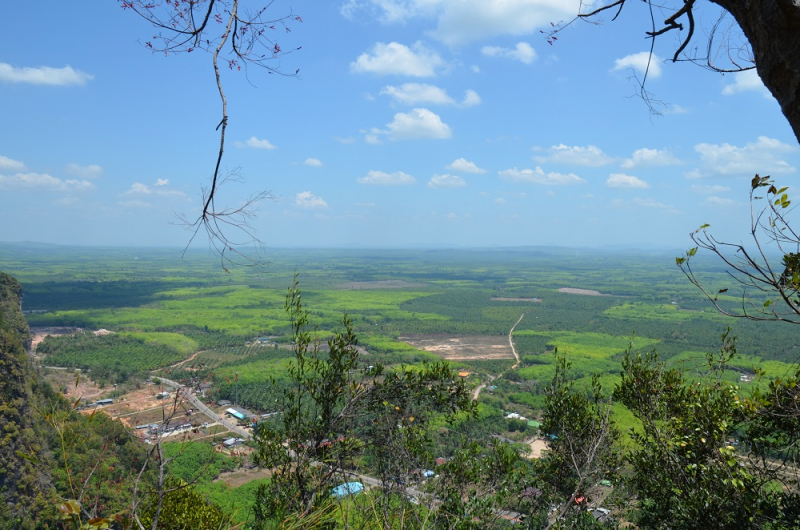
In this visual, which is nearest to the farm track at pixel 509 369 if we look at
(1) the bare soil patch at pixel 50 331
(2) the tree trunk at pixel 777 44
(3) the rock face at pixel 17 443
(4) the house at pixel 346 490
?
(3) the rock face at pixel 17 443

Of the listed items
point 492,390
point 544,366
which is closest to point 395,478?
point 492,390

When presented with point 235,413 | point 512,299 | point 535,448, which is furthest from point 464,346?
point 512,299

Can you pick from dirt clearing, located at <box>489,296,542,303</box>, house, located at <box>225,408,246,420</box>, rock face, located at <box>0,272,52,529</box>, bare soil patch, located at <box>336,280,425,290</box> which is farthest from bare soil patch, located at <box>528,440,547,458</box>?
bare soil patch, located at <box>336,280,425,290</box>

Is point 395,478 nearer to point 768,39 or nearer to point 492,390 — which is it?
point 768,39

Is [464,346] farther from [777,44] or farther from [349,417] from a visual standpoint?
[777,44]

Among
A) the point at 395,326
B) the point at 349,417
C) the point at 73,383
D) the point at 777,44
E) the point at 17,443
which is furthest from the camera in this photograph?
the point at 395,326

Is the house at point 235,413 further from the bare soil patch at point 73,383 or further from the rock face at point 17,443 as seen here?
the rock face at point 17,443

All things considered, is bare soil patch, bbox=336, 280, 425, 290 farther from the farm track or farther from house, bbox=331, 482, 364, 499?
house, bbox=331, 482, 364, 499
